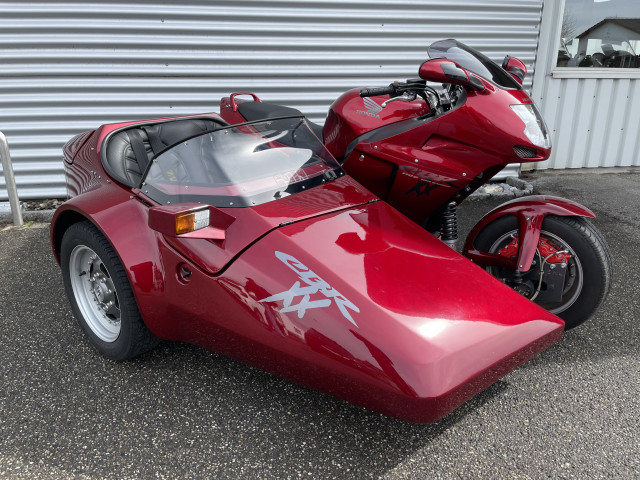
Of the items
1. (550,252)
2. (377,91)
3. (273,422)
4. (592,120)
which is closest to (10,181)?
(377,91)

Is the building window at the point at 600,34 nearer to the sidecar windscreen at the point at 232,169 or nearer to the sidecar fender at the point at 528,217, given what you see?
the sidecar fender at the point at 528,217

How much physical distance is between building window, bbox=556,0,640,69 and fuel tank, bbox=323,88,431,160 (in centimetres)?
394

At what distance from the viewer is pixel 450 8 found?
5.02 metres

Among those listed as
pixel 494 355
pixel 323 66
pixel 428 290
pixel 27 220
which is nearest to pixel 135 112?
pixel 27 220

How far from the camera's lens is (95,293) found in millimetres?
2545

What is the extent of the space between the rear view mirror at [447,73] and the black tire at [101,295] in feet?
5.31

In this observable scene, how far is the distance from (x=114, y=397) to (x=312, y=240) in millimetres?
1092

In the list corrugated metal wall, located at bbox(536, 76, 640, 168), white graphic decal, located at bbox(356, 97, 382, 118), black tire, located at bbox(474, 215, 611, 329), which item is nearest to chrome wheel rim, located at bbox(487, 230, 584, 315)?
black tire, located at bbox(474, 215, 611, 329)

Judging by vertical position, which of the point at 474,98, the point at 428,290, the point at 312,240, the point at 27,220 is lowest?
the point at 27,220

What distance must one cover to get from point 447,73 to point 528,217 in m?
0.77

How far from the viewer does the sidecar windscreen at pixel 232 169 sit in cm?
210

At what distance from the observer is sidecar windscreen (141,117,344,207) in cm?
210

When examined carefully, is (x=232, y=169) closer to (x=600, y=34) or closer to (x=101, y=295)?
(x=101, y=295)

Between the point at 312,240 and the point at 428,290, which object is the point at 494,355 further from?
the point at 312,240
